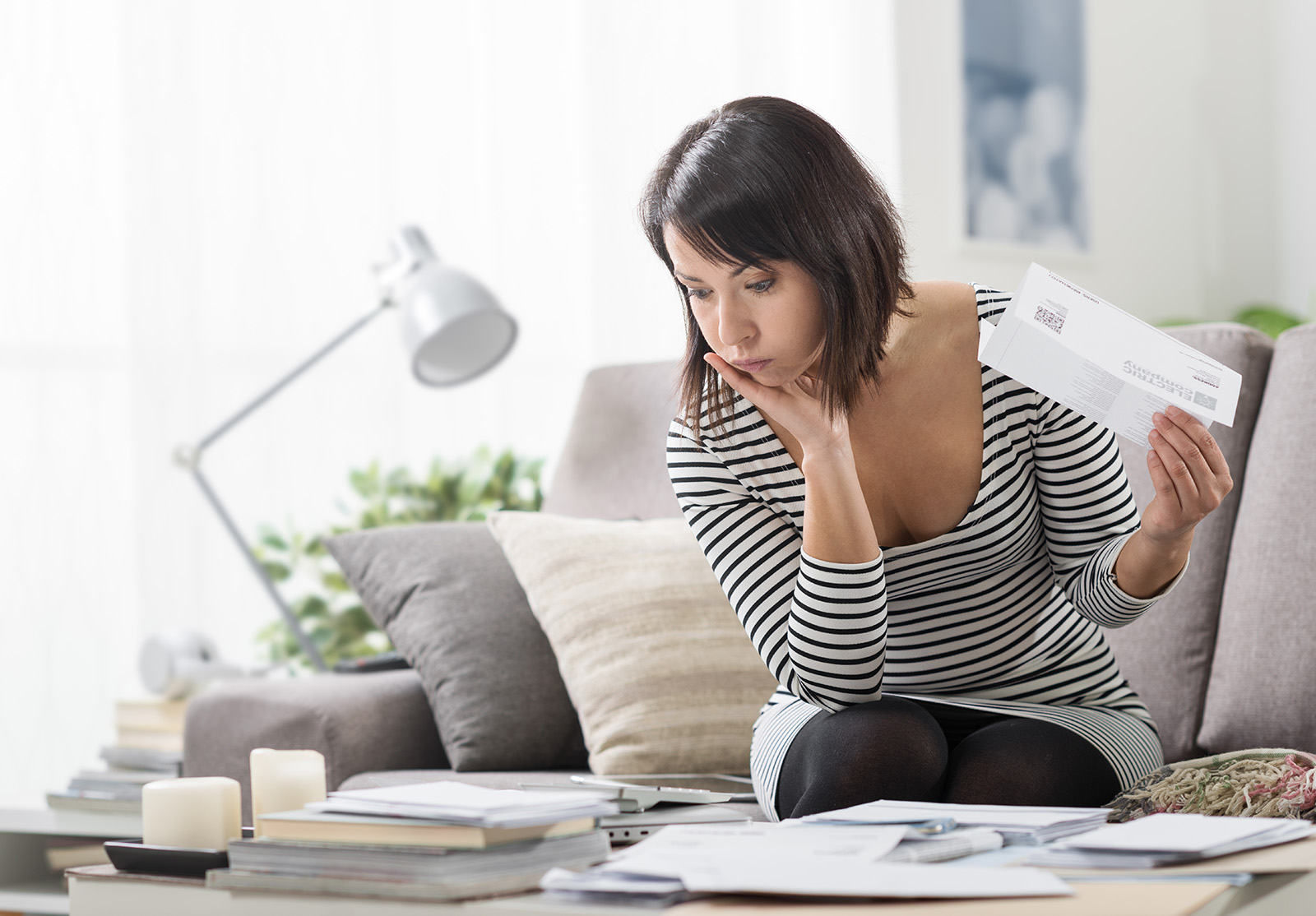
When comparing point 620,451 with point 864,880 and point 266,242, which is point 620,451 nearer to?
point 266,242

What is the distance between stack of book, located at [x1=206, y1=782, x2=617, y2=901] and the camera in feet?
2.72

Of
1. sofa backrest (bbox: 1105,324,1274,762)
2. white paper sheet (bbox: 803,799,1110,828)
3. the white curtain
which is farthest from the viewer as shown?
the white curtain

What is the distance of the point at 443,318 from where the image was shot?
2.11 m

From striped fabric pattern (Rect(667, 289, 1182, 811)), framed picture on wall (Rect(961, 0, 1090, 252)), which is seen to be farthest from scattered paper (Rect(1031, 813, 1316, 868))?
framed picture on wall (Rect(961, 0, 1090, 252))

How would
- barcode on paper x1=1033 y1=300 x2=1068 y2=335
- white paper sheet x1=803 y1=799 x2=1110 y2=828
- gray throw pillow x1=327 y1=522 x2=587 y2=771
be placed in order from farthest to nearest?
gray throw pillow x1=327 y1=522 x2=587 y2=771
barcode on paper x1=1033 y1=300 x2=1068 y2=335
white paper sheet x1=803 y1=799 x2=1110 y2=828

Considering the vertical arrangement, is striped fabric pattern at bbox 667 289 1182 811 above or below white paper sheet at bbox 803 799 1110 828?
above

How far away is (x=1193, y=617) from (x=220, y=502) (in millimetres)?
1513

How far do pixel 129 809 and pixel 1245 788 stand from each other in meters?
1.35

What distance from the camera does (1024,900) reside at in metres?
0.77

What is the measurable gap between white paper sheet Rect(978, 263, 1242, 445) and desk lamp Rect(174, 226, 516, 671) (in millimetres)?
1182

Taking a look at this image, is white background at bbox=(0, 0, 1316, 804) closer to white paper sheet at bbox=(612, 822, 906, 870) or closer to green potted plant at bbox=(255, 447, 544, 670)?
green potted plant at bbox=(255, 447, 544, 670)

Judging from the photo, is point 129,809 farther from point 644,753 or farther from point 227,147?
point 227,147

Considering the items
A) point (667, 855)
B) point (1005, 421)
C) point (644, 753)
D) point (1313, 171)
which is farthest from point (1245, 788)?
point (1313, 171)

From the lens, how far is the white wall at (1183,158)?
147 inches
